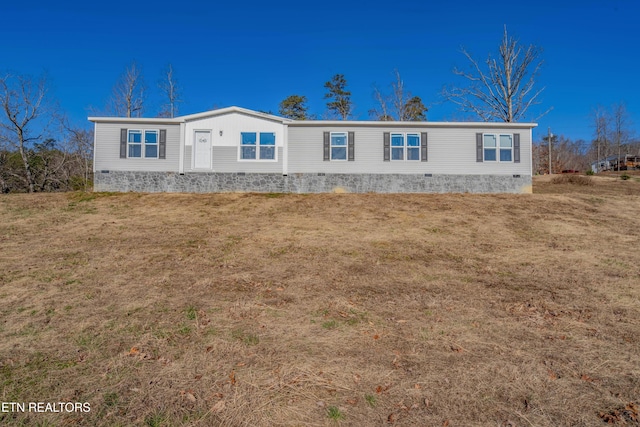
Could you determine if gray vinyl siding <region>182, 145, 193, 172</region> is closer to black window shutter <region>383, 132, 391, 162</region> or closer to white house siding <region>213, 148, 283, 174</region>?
white house siding <region>213, 148, 283, 174</region>

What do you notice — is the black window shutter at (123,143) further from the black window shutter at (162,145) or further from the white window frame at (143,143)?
the black window shutter at (162,145)

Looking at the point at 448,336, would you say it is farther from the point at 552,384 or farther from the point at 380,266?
the point at 380,266

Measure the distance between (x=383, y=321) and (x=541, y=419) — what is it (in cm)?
201

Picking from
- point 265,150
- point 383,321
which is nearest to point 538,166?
point 265,150

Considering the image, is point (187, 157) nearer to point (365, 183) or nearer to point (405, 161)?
point (365, 183)

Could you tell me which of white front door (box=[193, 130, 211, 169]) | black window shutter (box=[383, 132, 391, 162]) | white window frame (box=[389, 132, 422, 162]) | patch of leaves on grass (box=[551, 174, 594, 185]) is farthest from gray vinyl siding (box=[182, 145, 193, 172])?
patch of leaves on grass (box=[551, 174, 594, 185])

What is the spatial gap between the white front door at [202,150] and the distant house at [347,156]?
40 millimetres

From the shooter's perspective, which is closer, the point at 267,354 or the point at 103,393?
the point at 103,393

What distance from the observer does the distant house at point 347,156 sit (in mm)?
14805

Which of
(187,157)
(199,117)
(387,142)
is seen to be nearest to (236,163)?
(187,157)

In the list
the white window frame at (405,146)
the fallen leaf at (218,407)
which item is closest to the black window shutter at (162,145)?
the white window frame at (405,146)

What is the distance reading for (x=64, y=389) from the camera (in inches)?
119

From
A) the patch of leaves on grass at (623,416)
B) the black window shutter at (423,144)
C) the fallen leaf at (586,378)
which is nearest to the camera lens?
the patch of leaves on grass at (623,416)

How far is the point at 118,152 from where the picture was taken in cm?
1455
